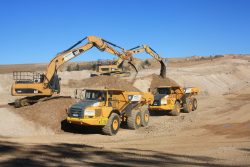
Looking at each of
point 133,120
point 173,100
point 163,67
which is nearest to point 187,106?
point 173,100

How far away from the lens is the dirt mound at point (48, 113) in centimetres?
1794

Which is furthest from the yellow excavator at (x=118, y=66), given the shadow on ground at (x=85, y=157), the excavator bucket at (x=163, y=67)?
the shadow on ground at (x=85, y=157)

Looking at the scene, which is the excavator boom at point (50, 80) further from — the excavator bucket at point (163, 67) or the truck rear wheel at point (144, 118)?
the excavator bucket at point (163, 67)

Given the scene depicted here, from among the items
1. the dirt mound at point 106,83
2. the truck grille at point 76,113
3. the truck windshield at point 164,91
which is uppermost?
the dirt mound at point 106,83

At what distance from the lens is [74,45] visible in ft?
71.9

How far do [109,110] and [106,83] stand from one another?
14.7 meters

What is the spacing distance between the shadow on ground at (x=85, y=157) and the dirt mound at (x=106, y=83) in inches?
669

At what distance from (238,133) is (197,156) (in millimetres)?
6280

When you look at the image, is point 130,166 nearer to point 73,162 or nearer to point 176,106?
point 73,162

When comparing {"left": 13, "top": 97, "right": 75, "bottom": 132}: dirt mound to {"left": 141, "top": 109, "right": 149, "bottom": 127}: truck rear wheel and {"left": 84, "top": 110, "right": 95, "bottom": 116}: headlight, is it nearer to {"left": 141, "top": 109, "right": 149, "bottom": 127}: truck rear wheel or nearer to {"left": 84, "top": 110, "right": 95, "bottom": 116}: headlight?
{"left": 84, "top": 110, "right": 95, "bottom": 116}: headlight

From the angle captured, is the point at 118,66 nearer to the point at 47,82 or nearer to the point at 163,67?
the point at 163,67

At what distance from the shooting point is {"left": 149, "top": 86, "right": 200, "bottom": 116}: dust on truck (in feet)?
75.2

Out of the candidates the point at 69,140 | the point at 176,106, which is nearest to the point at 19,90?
the point at 69,140

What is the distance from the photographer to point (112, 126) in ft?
55.3
